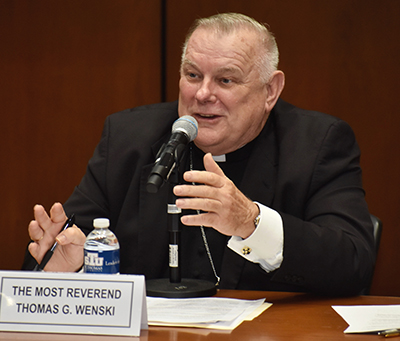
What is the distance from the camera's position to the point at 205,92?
2.06m

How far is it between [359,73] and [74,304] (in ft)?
7.99

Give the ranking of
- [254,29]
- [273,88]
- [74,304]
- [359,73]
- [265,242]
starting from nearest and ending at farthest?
[74,304]
[265,242]
[254,29]
[273,88]
[359,73]

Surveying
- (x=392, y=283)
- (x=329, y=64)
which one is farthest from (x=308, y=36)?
(x=392, y=283)

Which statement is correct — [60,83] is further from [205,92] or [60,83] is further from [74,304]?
[74,304]

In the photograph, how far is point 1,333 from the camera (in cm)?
125

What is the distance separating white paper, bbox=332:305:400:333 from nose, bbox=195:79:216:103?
916 millimetres

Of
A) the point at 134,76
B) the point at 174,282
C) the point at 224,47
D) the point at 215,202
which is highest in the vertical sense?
the point at 224,47

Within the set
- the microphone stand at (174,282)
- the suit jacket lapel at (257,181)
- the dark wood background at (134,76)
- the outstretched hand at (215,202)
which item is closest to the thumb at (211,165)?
the outstretched hand at (215,202)

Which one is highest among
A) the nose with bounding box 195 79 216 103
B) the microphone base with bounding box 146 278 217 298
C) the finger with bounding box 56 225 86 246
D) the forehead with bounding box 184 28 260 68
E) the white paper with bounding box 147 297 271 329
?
the forehead with bounding box 184 28 260 68

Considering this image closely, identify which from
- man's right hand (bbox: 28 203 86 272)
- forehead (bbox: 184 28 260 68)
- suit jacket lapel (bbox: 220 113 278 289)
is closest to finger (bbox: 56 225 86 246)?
man's right hand (bbox: 28 203 86 272)

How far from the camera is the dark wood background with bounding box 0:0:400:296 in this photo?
3.16 metres

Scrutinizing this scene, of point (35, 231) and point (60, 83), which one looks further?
point (60, 83)

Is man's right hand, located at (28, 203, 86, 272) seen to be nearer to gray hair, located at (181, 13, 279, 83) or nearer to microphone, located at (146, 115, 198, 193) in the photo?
microphone, located at (146, 115, 198, 193)

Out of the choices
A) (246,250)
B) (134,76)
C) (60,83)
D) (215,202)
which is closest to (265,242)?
(246,250)
